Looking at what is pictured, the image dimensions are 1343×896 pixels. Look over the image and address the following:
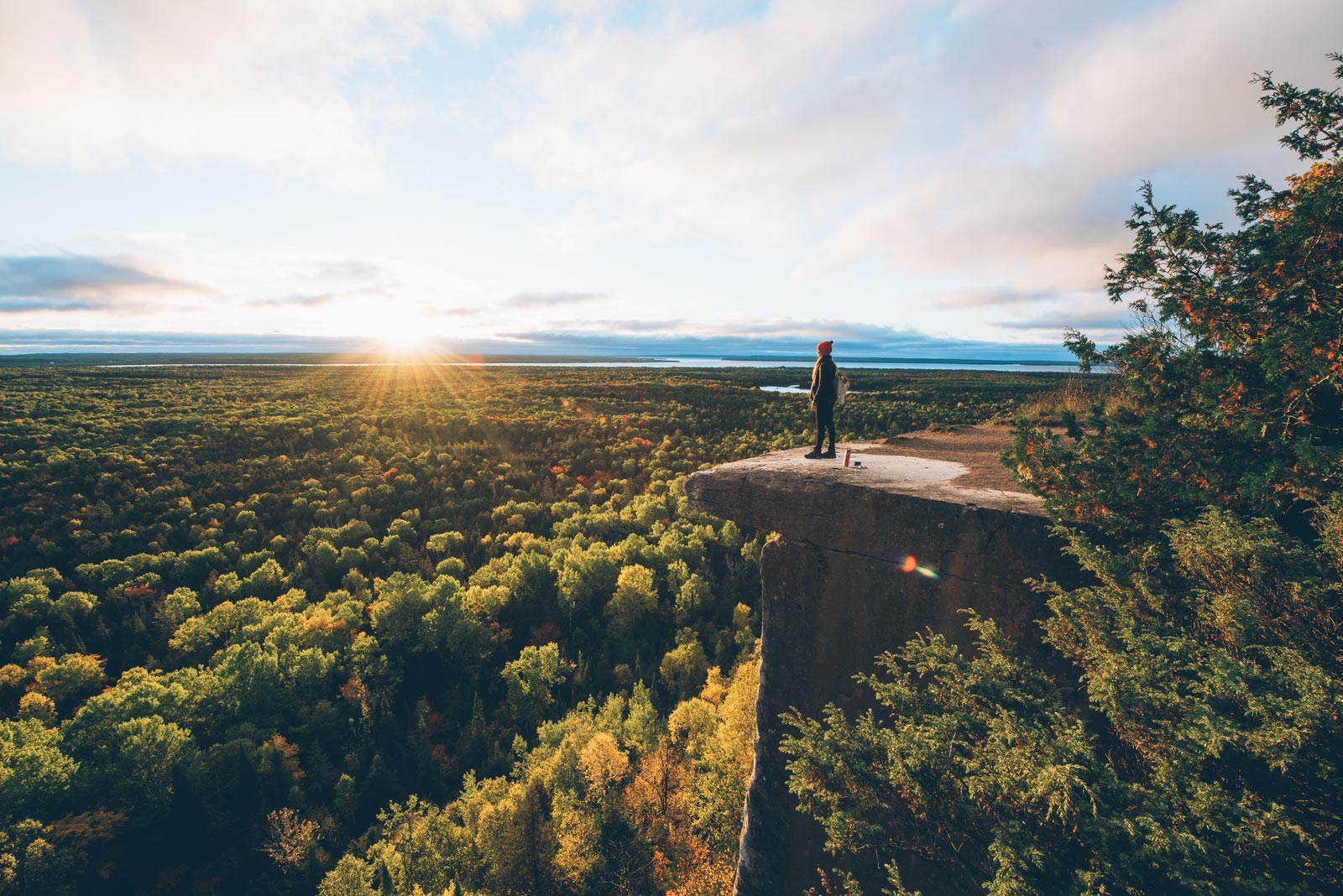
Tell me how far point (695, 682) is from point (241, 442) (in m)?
46.7

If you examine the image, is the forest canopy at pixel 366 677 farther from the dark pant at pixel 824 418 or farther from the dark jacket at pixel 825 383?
the dark jacket at pixel 825 383

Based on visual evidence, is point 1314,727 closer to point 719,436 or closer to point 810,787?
point 810,787

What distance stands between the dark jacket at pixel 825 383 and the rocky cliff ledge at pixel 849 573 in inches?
34.6

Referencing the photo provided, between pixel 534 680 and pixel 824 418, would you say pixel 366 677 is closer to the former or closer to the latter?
pixel 534 680

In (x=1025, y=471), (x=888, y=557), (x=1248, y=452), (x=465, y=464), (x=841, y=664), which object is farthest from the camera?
(x=465, y=464)

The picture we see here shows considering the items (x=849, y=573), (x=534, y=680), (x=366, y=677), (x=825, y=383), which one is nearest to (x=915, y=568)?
(x=849, y=573)

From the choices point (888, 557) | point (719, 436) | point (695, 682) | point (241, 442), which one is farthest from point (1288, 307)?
point (241, 442)

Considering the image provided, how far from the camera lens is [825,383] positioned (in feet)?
20.7

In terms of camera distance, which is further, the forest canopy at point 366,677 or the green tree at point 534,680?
the green tree at point 534,680

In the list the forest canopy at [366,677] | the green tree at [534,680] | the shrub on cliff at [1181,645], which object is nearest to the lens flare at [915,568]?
the shrub on cliff at [1181,645]

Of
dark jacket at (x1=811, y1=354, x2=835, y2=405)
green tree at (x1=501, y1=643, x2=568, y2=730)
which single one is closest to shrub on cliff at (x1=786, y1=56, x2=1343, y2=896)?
dark jacket at (x1=811, y1=354, x2=835, y2=405)

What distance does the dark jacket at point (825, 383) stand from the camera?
6.27m

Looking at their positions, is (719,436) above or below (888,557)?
below

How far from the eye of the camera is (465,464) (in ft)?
129
